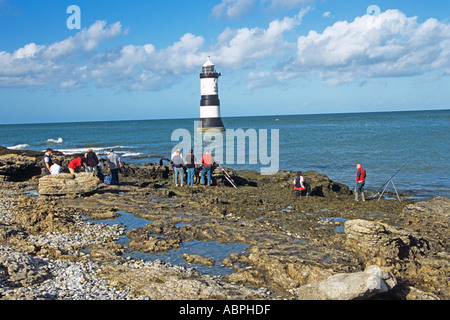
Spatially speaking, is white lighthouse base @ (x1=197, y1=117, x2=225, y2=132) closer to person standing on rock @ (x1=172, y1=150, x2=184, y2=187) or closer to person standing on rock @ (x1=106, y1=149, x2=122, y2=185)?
person standing on rock @ (x1=172, y1=150, x2=184, y2=187)

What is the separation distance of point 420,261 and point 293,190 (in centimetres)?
911

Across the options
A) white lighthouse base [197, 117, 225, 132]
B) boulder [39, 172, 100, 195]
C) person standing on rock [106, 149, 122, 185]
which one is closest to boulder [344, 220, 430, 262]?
boulder [39, 172, 100, 195]

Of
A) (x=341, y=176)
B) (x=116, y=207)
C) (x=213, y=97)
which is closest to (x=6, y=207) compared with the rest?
(x=116, y=207)

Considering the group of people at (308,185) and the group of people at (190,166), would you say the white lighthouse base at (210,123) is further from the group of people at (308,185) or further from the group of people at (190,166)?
the group of people at (308,185)

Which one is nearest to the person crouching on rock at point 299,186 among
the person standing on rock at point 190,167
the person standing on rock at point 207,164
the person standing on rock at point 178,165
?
the person standing on rock at point 207,164

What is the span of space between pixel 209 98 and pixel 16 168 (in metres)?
33.5

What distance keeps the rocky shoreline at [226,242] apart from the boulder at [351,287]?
0.02 m

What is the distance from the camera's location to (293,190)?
17625 millimetres

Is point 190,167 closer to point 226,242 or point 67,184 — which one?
point 67,184

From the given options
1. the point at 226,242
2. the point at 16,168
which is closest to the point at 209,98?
the point at 16,168

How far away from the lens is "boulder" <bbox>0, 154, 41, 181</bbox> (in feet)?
63.9

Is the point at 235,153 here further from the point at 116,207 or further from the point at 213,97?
the point at 116,207

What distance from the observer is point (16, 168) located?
20.0m

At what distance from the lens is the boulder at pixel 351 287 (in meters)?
6.38
